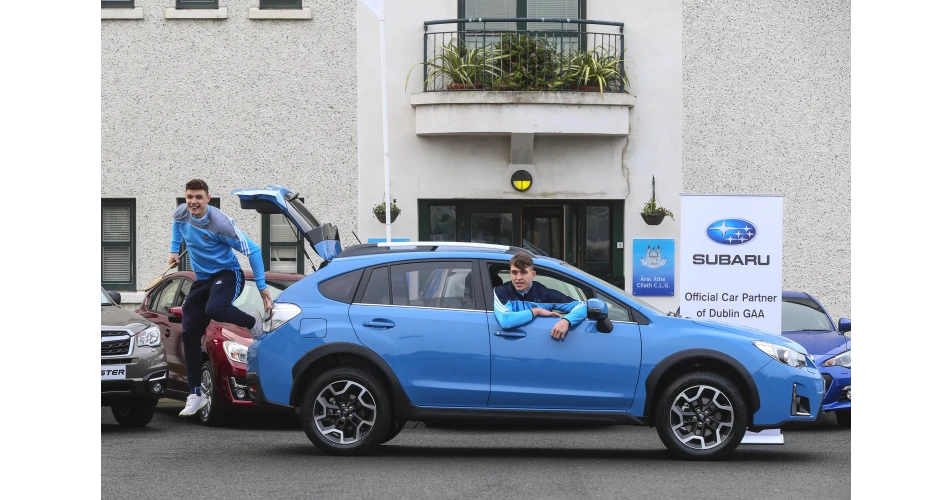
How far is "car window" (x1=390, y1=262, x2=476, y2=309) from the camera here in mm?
9875

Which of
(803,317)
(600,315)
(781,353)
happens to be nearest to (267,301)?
(600,315)

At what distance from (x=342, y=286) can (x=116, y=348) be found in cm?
306

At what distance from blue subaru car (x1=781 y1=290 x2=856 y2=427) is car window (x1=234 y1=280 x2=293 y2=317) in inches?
222

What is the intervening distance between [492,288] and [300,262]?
1041 cm

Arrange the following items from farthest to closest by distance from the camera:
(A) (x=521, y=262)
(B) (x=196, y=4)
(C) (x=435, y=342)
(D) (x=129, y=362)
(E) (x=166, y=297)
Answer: (B) (x=196, y=4)
(E) (x=166, y=297)
(D) (x=129, y=362)
(A) (x=521, y=262)
(C) (x=435, y=342)

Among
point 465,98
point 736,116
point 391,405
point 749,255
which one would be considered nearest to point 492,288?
point 391,405

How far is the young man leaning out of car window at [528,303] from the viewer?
379 inches

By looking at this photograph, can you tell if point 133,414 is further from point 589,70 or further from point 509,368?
point 589,70

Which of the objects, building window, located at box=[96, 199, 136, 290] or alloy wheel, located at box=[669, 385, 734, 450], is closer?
alloy wheel, located at box=[669, 385, 734, 450]

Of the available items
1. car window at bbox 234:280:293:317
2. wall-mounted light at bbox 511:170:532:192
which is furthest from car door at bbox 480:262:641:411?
wall-mounted light at bbox 511:170:532:192

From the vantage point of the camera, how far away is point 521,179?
64.2 ft

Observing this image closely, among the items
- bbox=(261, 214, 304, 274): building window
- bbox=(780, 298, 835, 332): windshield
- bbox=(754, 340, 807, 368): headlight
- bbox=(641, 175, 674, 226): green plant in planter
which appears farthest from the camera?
bbox=(261, 214, 304, 274): building window

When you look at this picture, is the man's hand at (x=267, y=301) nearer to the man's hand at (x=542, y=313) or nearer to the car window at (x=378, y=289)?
the car window at (x=378, y=289)

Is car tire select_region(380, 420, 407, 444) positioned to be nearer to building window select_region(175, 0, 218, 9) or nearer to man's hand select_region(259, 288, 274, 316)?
man's hand select_region(259, 288, 274, 316)
